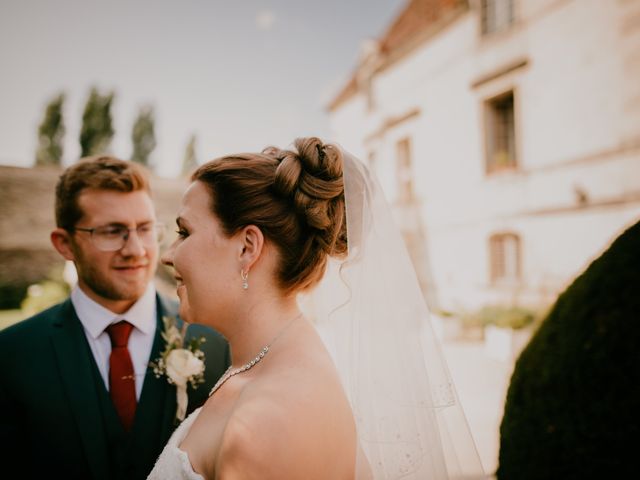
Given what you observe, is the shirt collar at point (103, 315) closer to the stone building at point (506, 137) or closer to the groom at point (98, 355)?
the groom at point (98, 355)

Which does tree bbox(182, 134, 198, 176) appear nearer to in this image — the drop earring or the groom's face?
the groom's face

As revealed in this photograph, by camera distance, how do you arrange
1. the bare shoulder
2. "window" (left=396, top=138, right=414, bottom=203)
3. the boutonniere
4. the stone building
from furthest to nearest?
"window" (left=396, top=138, right=414, bottom=203) < the stone building < the boutonniere < the bare shoulder

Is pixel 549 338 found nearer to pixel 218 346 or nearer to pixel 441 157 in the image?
pixel 218 346

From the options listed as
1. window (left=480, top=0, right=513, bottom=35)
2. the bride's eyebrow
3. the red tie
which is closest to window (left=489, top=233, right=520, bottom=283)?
window (left=480, top=0, right=513, bottom=35)

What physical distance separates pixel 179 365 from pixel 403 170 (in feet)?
46.9

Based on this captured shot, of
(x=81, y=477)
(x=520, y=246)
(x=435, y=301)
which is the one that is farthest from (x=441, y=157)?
(x=81, y=477)

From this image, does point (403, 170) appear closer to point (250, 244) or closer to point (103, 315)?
point (103, 315)

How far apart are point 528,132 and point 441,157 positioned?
313cm

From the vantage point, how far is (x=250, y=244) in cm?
175

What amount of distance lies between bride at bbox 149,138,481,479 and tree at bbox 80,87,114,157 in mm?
42242

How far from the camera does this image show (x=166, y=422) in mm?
2193

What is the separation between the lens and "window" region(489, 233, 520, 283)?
11.2 metres

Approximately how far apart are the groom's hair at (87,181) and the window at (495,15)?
12.2m

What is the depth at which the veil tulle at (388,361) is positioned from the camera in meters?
1.76
